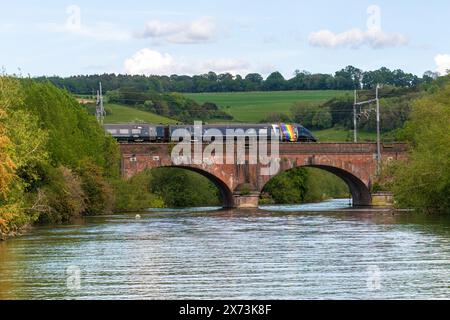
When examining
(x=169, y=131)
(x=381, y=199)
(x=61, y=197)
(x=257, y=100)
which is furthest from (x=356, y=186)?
(x=257, y=100)

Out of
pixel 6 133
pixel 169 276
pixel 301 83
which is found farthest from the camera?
pixel 301 83

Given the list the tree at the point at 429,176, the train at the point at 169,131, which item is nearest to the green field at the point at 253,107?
the train at the point at 169,131

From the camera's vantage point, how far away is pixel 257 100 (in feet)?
573

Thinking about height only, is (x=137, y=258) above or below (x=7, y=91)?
below

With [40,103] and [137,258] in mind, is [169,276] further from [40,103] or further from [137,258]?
[40,103]

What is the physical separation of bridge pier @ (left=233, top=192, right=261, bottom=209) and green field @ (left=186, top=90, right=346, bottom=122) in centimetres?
5768

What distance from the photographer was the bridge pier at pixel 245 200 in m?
95.8

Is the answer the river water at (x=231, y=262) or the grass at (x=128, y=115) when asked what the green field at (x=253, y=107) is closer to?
the grass at (x=128, y=115)

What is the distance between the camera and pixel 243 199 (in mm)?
96125

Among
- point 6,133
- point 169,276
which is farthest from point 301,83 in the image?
point 169,276

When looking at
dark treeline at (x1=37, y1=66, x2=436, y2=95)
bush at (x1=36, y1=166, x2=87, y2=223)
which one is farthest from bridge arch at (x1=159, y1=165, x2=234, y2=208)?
dark treeline at (x1=37, y1=66, x2=436, y2=95)

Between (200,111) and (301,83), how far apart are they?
38.7 m
